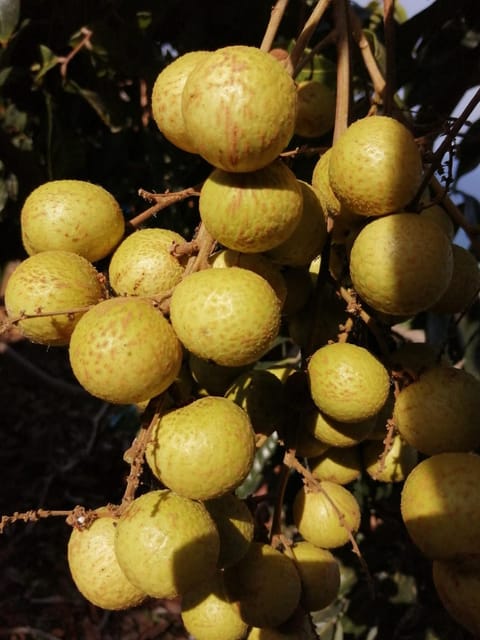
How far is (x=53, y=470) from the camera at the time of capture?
12.2 feet

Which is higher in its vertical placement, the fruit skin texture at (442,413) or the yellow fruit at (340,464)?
the fruit skin texture at (442,413)

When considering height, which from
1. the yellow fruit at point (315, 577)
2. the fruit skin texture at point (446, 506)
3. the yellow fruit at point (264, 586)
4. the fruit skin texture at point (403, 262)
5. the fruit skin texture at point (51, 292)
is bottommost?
the yellow fruit at point (315, 577)

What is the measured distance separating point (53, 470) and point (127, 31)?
8.84 ft

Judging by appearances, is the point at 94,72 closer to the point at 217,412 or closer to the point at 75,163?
the point at 75,163

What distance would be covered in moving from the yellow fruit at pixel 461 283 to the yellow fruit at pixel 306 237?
0.82 feet

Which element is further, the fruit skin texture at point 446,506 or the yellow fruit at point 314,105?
the yellow fruit at point 314,105

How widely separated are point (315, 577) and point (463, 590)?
13.5 inches

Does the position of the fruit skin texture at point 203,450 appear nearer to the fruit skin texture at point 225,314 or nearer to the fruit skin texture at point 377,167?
the fruit skin texture at point 225,314

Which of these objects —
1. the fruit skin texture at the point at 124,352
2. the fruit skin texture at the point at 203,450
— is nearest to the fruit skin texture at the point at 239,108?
the fruit skin texture at the point at 124,352

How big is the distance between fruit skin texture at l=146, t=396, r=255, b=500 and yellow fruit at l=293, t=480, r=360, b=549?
34cm

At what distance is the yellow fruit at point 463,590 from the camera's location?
0.89m

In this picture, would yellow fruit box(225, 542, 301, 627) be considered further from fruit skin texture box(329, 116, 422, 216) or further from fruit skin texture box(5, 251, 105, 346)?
fruit skin texture box(329, 116, 422, 216)

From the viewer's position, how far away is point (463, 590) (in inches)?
35.3

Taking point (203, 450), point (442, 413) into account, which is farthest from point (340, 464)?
point (203, 450)
